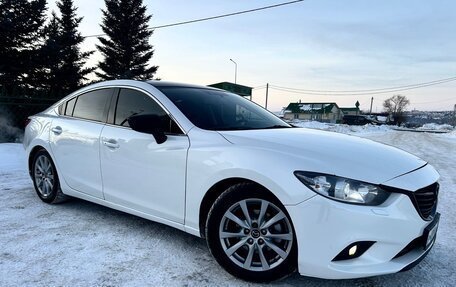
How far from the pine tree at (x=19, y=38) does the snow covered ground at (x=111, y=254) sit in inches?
753

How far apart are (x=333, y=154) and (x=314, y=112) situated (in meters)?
71.0

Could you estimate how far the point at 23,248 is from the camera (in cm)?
316

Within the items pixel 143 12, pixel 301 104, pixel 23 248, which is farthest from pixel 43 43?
pixel 301 104

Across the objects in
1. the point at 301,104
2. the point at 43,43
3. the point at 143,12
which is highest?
the point at 143,12

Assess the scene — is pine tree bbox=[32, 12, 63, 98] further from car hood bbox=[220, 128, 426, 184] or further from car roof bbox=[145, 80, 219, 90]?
car hood bbox=[220, 128, 426, 184]

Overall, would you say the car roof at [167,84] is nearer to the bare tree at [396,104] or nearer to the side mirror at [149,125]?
the side mirror at [149,125]

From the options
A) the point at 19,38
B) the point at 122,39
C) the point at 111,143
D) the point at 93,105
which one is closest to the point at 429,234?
the point at 111,143

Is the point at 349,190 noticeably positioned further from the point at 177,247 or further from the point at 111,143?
the point at 111,143

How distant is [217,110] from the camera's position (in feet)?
11.7

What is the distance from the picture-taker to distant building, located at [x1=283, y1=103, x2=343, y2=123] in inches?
2776

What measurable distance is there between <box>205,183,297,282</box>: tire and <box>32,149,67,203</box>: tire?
253 centimetres

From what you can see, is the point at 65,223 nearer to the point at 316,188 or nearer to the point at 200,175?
the point at 200,175

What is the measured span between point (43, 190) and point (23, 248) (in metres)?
1.56

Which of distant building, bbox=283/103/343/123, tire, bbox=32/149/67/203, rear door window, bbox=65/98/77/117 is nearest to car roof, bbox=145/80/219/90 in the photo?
rear door window, bbox=65/98/77/117
